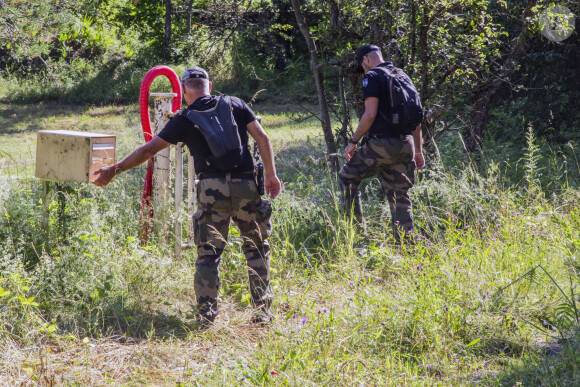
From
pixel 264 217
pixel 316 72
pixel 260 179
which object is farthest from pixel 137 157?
pixel 316 72

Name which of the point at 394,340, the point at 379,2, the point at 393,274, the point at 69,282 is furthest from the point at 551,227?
the point at 69,282

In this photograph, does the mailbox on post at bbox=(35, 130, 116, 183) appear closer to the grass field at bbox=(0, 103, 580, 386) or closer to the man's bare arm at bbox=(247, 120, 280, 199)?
the grass field at bbox=(0, 103, 580, 386)

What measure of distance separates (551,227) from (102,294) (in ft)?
11.8

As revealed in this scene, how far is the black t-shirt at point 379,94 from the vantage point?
4797 mm

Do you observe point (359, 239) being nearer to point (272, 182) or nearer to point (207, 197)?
point (272, 182)

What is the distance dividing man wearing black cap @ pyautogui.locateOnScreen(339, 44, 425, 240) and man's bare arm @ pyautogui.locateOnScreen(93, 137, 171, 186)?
1.84m

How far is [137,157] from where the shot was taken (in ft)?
12.3

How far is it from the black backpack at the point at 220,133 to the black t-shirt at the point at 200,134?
4 centimetres

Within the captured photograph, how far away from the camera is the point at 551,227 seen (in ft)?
16.0

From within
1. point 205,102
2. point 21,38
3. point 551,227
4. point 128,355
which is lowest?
point 128,355

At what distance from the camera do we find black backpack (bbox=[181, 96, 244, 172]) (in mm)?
3697

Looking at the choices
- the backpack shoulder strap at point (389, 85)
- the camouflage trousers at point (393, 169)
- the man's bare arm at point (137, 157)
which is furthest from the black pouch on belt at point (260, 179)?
the backpack shoulder strap at point (389, 85)

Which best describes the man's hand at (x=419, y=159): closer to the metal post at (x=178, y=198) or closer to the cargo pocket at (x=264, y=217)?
the cargo pocket at (x=264, y=217)

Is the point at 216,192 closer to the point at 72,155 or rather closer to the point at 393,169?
the point at 72,155
